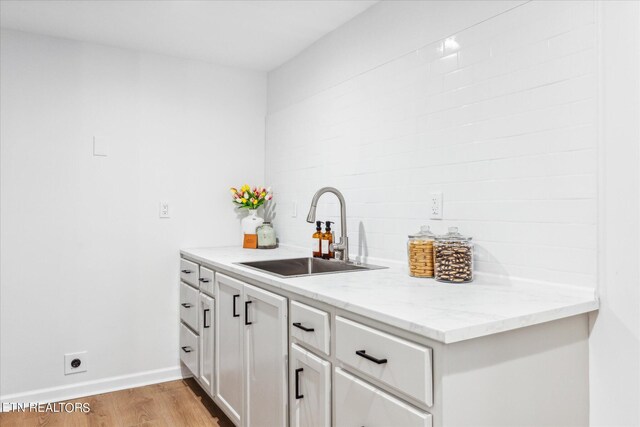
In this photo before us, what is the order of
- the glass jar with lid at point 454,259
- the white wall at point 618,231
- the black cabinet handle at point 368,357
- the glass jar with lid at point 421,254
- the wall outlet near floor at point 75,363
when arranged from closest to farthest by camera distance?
the black cabinet handle at point 368,357, the white wall at point 618,231, the glass jar with lid at point 454,259, the glass jar with lid at point 421,254, the wall outlet near floor at point 75,363

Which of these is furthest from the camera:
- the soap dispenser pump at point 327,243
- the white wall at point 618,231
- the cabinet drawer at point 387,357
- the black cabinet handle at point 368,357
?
the soap dispenser pump at point 327,243

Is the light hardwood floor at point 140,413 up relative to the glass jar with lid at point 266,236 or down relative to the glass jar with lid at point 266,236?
down

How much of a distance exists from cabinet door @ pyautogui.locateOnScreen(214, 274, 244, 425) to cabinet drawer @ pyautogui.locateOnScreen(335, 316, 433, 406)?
2.77 ft

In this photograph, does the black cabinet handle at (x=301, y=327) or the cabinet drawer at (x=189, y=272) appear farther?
the cabinet drawer at (x=189, y=272)

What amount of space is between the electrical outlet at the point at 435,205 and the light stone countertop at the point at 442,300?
0.28 metres

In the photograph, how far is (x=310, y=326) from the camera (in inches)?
58.8

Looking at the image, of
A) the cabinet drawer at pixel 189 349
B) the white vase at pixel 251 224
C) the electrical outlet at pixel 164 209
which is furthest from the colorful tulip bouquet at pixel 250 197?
the cabinet drawer at pixel 189 349

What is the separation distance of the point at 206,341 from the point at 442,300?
1.63m

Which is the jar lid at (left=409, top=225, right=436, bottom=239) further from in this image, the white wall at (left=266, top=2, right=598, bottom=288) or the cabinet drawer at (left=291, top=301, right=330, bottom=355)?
the cabinet drawer at (left=291, top=301, right=330, bottom=355)

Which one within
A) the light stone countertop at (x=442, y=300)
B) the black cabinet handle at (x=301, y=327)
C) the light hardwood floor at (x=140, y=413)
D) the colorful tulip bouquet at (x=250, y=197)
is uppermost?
the colorful tulip bouquet at (x=250, y=197)

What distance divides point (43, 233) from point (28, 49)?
109 centimetres

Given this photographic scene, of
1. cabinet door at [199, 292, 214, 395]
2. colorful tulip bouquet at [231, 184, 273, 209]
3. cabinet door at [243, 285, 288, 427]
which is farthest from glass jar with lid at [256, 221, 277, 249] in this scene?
cabinet door at [243, 285, 288, 427]

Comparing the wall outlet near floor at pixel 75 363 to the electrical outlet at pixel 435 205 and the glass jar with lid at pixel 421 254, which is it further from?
the electrical outlet at pixel 435 205

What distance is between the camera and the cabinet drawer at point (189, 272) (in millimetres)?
2676
